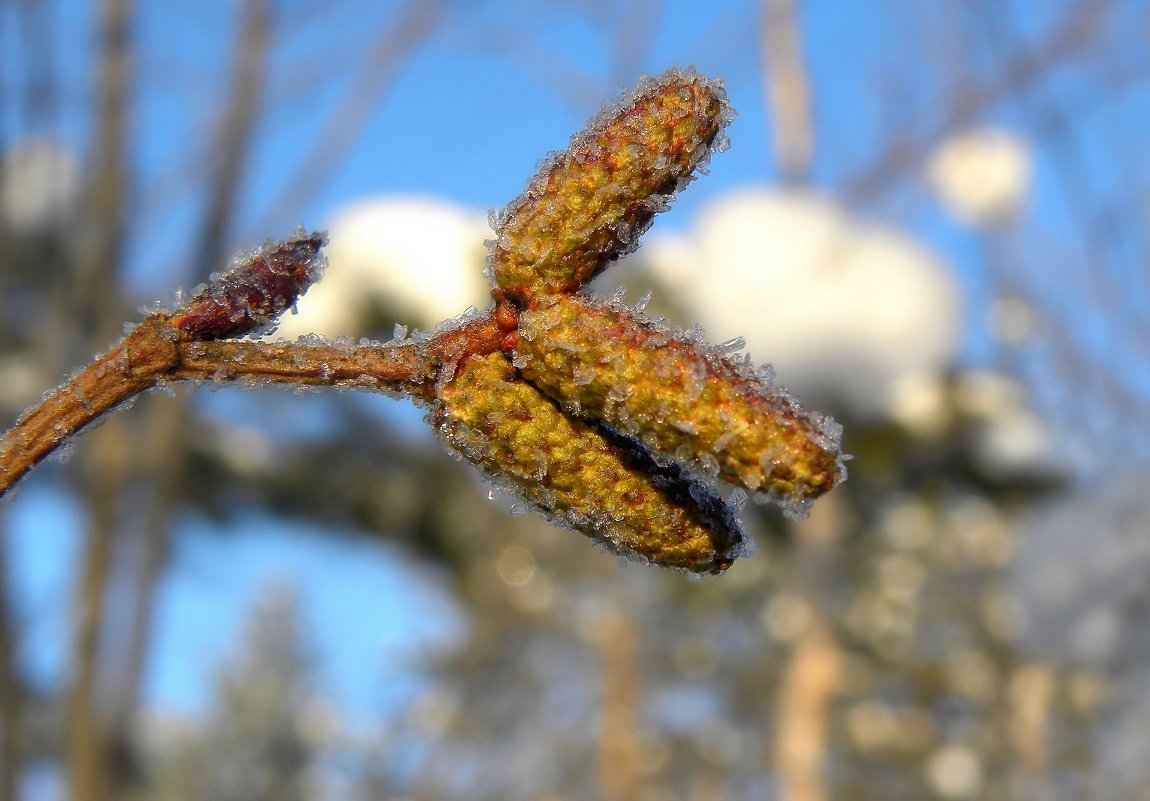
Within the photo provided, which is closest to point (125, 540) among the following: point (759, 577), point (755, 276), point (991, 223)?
point (755, 276)

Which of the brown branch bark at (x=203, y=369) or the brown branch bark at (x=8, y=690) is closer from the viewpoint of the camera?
the brown branch bark at (x=203, y=369)

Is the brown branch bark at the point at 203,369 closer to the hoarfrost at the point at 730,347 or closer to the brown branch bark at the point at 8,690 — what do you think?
the hoarfrost at the point at 730,347

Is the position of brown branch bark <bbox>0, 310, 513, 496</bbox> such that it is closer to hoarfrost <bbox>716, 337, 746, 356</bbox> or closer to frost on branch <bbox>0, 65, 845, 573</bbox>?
frost on branch <bbox>0, 65, 845, 573</bbox>

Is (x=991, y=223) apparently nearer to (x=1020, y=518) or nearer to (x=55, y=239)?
(x=1020, y=518)

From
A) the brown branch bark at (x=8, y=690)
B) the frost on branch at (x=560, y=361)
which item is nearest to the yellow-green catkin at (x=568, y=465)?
the frost on branch at (x=560, y=361)

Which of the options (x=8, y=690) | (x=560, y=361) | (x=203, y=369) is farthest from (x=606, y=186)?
(x=8, y=690)

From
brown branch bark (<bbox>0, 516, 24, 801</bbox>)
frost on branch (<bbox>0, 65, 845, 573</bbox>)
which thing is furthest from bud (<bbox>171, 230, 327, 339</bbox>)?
brown branch bark (<bbox>0, 516, 24, 801</bbox>)
